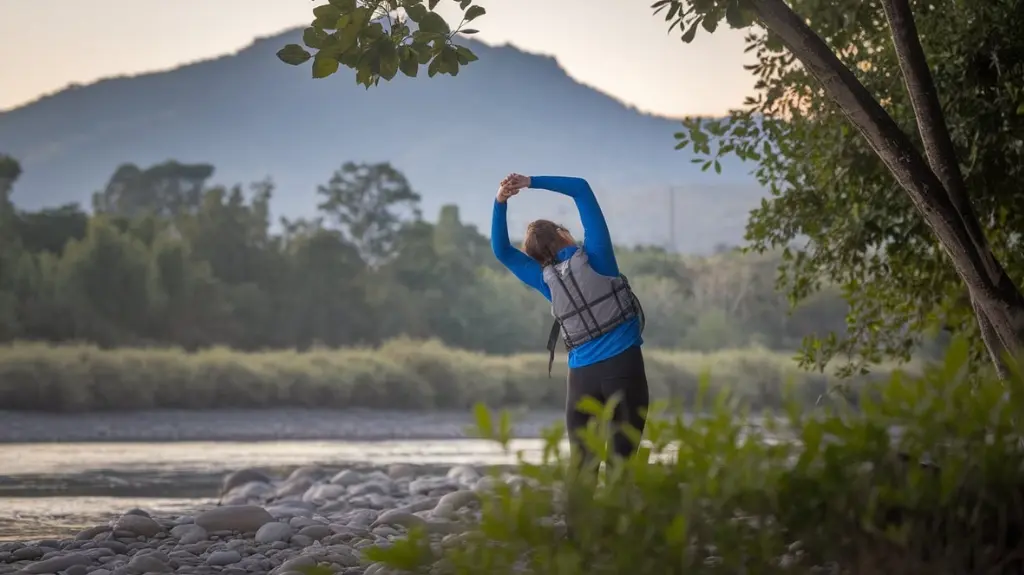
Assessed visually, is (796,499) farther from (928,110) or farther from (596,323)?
(928,110)

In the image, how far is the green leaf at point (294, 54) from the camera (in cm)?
549

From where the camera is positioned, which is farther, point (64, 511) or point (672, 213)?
point (672, 213)

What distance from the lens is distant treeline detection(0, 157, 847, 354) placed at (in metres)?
38.2

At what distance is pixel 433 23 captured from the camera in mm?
5688

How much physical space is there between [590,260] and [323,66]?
154 centimetres

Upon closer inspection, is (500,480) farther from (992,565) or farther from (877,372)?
(877,372)

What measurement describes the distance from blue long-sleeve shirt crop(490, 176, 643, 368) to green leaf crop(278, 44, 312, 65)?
1257 millimetres

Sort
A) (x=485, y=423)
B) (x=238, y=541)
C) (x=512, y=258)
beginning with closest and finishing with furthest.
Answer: (x=485, y=423)
(x=512, y=258)
(x=238, y=541)

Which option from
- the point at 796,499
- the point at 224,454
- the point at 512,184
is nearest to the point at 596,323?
the point at 512,184

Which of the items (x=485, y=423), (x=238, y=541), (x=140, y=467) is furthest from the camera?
(x=140, y=467)

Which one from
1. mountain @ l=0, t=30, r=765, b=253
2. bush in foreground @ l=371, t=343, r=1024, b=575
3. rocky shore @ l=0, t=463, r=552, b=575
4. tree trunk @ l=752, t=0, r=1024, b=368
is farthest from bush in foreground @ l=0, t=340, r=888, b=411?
mountain @ l=0, t=30, r=765, b=253

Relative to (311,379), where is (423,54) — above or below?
above

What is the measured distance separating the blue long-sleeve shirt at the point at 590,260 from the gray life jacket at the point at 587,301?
0.04 m

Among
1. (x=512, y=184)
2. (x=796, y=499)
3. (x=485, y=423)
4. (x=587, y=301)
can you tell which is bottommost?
(x=796, y=499)
